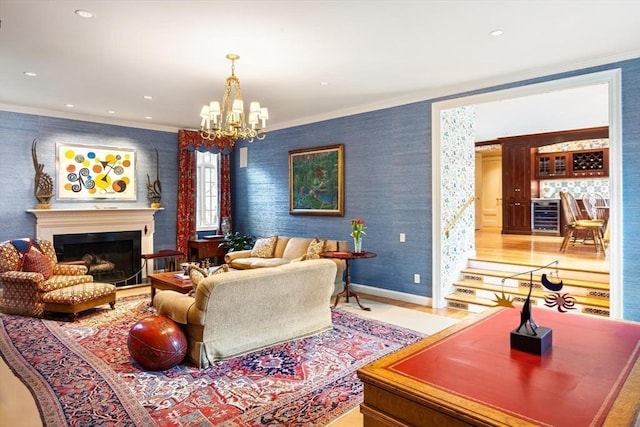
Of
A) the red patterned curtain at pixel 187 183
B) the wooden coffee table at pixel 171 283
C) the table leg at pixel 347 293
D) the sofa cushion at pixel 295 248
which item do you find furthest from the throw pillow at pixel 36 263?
the table leg at pixel 347 293

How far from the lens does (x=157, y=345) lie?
3207 mm

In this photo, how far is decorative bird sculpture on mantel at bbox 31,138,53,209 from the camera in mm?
6008

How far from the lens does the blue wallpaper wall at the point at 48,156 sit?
580 centimetres

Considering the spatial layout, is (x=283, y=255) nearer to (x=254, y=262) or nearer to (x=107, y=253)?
(x=254, y=262)

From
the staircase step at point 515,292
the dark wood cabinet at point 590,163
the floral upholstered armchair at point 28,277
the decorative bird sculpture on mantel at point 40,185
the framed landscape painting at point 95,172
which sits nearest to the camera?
the staircase step at point 515,292

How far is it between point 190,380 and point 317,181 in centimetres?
420

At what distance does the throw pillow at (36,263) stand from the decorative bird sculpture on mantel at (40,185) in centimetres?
118

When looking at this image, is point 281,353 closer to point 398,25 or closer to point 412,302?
point 412,302

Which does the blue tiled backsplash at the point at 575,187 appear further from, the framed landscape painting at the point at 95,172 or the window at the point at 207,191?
the framed landscape painting at the point at 95,172

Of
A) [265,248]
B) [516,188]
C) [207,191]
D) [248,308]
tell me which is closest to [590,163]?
[516,188]

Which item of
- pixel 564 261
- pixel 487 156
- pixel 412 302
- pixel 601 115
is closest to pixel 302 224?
pixel 412 302

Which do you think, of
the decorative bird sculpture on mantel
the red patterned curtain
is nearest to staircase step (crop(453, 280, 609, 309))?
the red patterned curtain

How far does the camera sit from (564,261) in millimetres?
5832

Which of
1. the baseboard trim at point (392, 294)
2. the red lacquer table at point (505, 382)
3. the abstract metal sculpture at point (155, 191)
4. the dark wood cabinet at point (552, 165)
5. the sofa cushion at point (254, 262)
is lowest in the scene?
the baseboard trim at point (392, 294)
